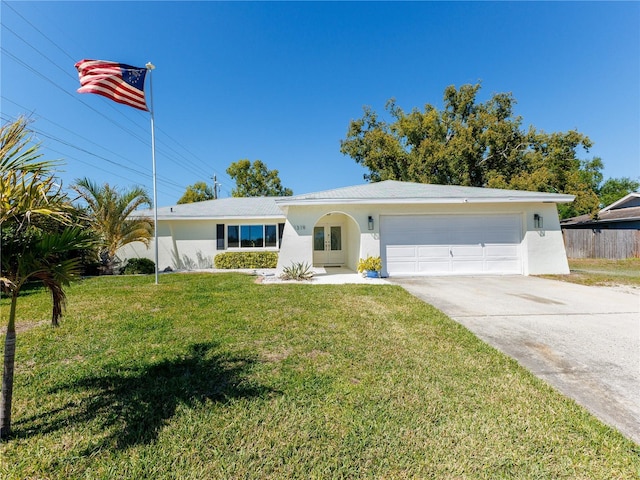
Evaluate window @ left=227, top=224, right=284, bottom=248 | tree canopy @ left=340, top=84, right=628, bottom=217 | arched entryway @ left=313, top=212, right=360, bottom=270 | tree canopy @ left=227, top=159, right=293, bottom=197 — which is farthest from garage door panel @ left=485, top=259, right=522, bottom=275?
tree canopy @ left=227, top=159, right=293, bottom=197

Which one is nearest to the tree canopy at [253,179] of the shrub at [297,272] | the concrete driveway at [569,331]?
the shrub at [297,272]

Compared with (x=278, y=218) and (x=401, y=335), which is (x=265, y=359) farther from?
(x=278, y=218)

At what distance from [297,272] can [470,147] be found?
20.6 m

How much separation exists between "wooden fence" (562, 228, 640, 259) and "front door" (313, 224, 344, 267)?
14847 mm

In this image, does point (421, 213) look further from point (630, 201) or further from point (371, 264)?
point (630, 201)

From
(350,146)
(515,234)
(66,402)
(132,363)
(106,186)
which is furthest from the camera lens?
(350,146)

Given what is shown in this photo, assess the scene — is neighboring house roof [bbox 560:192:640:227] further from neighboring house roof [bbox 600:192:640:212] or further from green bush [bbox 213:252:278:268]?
green bush [bbox 213:252:278:268]

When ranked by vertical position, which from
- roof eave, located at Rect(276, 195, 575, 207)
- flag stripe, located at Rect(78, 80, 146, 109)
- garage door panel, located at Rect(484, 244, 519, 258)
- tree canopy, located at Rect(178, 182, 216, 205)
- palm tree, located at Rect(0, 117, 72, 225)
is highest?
tree canopy, located at Rect(178, 182, 216, 205)

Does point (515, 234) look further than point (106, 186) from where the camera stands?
No

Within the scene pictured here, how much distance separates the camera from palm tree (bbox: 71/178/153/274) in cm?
1183

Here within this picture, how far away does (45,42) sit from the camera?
11445mm

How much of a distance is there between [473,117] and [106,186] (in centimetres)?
2770

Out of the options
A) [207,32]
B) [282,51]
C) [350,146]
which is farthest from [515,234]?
[350,146]

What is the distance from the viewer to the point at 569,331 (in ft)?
15.0
